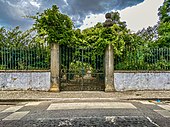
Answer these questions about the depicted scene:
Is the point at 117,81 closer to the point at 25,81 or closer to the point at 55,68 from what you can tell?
the point at 55,68

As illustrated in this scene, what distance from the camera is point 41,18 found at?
40.1ft

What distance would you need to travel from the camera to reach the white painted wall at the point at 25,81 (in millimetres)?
11523

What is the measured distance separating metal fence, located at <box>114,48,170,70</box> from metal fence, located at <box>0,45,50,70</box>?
12.6 ft

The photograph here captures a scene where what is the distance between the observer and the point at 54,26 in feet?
39.5

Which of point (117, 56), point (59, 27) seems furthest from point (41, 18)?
point (117, 56)

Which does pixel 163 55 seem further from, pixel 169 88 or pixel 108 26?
pixel 108 26

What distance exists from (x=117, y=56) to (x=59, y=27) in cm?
350

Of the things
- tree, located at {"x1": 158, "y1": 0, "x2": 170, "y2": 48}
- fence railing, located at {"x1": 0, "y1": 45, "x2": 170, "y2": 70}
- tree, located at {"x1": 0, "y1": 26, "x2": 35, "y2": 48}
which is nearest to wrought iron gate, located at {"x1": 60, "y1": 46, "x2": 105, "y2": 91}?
fence railing, located at {"x1": 0, "y1": 45, "x2": 170, "y2": 70}

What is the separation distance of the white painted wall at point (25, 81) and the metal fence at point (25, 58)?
1.29ft

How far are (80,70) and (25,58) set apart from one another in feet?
9.84

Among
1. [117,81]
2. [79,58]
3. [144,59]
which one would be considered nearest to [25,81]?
[79,58]

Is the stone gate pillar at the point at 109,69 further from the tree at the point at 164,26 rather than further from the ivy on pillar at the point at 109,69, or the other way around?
the tree at the point at 164,26

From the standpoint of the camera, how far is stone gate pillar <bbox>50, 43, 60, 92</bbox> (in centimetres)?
1148

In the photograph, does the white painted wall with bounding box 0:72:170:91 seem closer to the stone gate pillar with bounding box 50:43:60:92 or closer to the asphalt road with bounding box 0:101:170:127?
the stone gate pillar with bounding box 50:43:60:92
